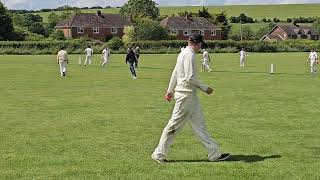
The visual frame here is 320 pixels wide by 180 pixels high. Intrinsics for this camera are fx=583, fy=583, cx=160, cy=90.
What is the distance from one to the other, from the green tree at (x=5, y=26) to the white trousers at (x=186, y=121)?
96.0 metres

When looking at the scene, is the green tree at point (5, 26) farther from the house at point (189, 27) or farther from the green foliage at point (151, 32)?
the house at point (189, 27)

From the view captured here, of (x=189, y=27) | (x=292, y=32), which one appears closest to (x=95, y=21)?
(x=189, y=27)

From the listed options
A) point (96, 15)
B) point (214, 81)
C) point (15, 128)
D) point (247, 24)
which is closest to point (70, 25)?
point (96, 15)

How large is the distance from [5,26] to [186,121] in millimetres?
98130

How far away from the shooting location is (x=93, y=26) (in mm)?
129500

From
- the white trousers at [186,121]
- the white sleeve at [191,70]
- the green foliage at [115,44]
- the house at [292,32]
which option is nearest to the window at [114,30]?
the green foliage at [115,44]

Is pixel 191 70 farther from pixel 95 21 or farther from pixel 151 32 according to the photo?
pixel 95 21

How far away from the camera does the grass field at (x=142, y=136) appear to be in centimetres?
932

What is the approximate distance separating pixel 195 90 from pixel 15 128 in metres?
5.89

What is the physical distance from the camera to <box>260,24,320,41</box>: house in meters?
157

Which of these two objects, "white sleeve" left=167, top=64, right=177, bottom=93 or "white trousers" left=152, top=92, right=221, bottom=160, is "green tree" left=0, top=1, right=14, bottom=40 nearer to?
"white sleeve" left=167, top=64, right=177, bottom=93

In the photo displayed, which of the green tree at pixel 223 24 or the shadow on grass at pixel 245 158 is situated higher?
the green tree at pixel 223 24

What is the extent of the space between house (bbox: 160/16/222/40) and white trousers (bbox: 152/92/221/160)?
411ft

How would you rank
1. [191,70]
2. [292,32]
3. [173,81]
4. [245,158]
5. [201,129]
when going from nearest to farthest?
[191,70], [201,129], [173,81], [245,158], [292,32]
